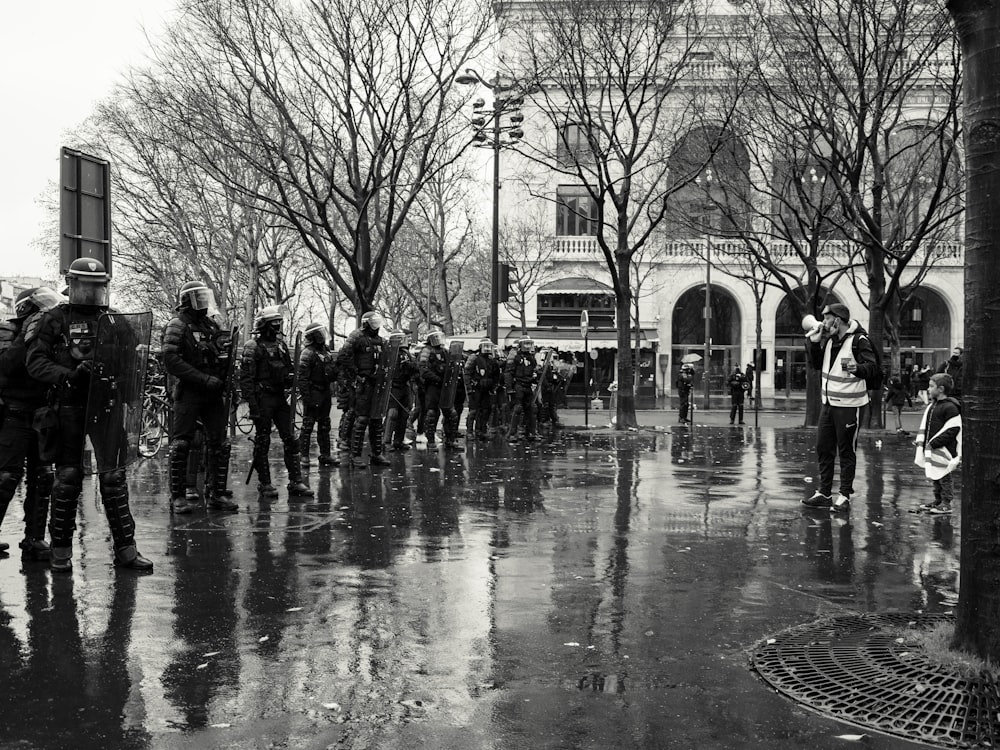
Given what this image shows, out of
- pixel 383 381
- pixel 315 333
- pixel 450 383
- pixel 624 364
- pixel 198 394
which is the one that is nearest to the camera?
pixel 198 394

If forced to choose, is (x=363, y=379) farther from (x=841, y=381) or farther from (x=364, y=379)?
(x=841, y=381)

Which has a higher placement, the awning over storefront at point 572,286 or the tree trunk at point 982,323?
the awning over storefront at point 572,286

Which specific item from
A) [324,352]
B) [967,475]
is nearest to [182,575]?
[967,475]

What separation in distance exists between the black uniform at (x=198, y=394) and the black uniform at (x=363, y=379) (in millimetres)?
3948

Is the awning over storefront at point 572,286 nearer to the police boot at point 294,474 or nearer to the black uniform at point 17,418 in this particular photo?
the police boot at point 294,474

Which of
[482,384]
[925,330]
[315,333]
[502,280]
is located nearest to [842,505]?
[315,333]

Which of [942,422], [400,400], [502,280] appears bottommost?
[942,422]

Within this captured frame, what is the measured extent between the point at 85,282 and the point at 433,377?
992cm

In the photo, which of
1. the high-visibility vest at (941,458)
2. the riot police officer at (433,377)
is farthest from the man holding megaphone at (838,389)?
the riot police officer at (433,377)

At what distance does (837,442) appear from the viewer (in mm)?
9758

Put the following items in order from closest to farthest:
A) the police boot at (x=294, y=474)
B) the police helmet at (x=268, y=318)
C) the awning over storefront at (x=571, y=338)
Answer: the police helmet at (x=268, y=318)
the police boot at (x=294, y=474)
the awning over storefront at (x=571, y=338)

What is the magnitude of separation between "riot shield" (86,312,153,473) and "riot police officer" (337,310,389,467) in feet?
21.4

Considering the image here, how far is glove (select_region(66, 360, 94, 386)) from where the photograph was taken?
6184 mm

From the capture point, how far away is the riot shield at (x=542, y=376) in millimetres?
18344
